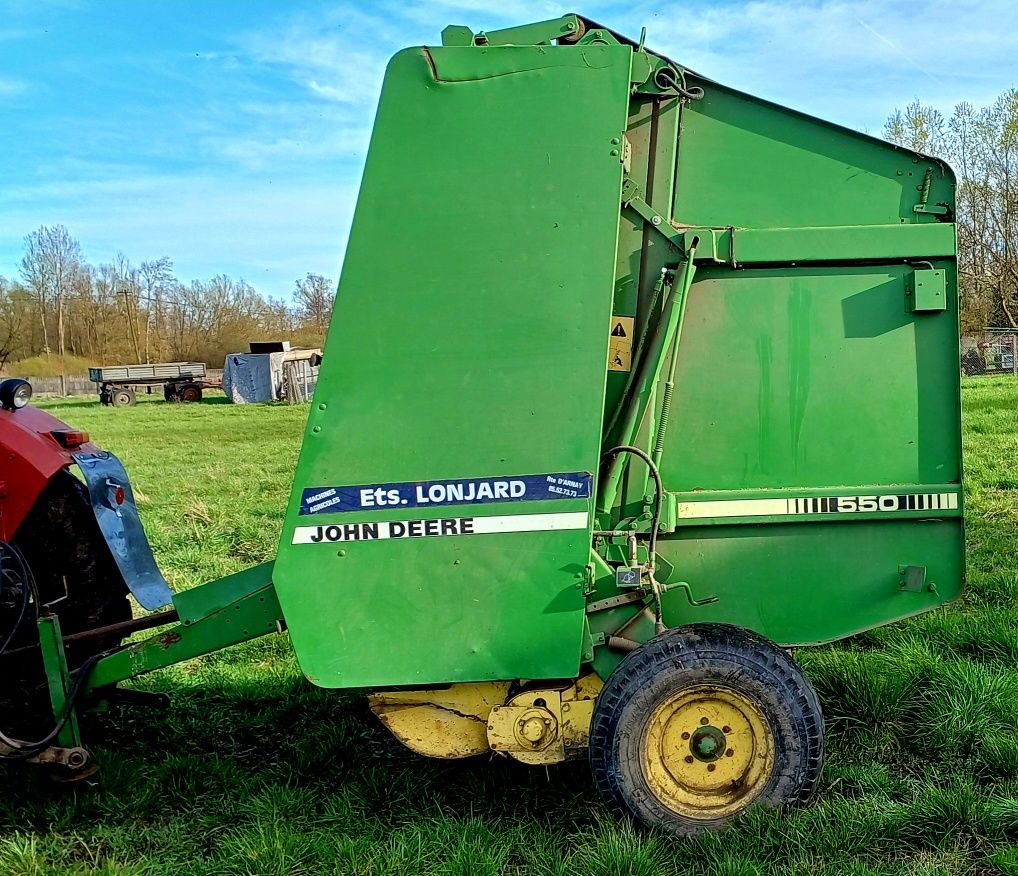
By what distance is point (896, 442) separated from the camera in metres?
3.12

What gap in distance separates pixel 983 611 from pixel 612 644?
2.82 metres

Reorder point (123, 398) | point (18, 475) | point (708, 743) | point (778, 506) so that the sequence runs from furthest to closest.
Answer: point (123, 398), point (18, 475), point (778, 506), point (708, 743)

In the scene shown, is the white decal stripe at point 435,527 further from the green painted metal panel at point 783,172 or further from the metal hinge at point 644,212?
the green painted metal panel at point 783,172

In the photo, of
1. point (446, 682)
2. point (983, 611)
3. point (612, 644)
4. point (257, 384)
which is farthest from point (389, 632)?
point (257, 384)

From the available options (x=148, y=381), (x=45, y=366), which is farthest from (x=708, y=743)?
(x=45, y=366)

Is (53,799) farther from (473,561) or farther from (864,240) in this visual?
(864,240)

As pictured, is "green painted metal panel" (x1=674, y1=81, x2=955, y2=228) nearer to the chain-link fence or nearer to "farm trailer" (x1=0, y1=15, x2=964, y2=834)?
"farm trailer" (x1=0, y1=15, x2=964, y2=834)

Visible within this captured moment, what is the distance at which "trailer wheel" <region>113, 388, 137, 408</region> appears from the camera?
1438 inches

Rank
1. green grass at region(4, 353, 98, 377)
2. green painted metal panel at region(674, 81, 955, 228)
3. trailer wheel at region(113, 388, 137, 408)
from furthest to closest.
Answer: green grass at region(4, 353, 98, 377) < trailer wheel at region(113, 388, 137, 408) < green painted metal panel at region(674, 81, 955, 228)

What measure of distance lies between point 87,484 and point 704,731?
8.43 ft

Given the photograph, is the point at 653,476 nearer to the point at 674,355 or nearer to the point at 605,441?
the point at 605,441

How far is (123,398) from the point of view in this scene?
36.6 meters

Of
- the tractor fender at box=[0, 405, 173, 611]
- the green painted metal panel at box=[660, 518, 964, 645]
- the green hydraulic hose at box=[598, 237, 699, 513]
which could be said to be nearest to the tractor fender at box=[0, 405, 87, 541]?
the tractor fender at box=[0, 405, 173, 611]

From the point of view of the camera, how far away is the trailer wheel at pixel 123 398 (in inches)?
1438
